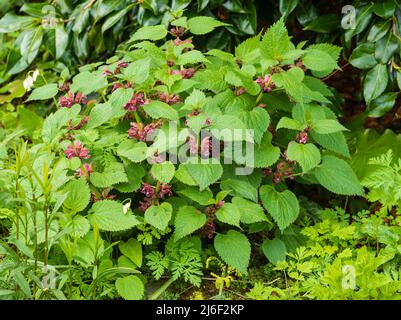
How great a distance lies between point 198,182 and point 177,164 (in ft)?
0.68

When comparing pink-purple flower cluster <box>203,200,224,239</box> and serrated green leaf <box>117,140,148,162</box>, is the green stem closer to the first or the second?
pink-purple flower cluster <box>203,200,224,239</box>

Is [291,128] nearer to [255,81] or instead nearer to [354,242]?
[255,81]

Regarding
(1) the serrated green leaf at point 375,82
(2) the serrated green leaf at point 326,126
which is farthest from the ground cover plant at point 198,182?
(1) the serrated green leaf at point 375,82

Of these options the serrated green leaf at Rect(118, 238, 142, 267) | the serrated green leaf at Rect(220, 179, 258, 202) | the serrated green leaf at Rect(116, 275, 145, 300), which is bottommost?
the serrated green leaf at Rect(116, 275, 145, 300)

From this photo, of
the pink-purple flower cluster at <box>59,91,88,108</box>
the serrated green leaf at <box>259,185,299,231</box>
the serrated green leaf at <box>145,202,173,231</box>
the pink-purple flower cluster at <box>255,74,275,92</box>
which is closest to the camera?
the serrated green leaf at <box>145,202,173,231</box>

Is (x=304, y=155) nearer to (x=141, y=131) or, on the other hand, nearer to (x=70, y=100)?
(x=141, y=131)

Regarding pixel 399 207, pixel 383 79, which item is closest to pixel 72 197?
pixel 399 207

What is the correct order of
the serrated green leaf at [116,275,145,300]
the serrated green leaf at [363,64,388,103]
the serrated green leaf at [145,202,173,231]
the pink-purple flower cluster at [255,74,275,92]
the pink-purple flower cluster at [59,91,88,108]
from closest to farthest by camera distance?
the serrated green leaf at [116,275,145,300] → the serrated green leaf at [145,202,173,231] → the pink-purple flower cluster at [255,74,275,92] → the pink-purple flower cluster at [59,91,88,108] → the serrated green leaf at [363,64,388,103]

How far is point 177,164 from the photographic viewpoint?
2.67m

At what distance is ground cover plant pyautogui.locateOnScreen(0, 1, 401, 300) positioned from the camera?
2480mm

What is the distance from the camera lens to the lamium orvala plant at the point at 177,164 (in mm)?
2498

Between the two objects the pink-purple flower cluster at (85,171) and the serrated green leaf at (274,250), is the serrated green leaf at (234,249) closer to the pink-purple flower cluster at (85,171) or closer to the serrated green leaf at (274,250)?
the serrated green leaf at (274,250)
